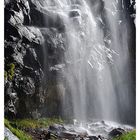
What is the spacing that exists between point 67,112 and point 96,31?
3.67 feet

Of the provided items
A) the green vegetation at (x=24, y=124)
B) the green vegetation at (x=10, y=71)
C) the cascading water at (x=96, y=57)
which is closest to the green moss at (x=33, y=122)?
the green vegetation at (x=24, y=124)

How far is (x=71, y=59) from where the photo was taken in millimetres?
5258

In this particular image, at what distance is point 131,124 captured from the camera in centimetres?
511

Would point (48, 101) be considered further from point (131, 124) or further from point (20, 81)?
point (131, 124)

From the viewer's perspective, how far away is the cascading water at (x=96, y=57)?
521 centimetres

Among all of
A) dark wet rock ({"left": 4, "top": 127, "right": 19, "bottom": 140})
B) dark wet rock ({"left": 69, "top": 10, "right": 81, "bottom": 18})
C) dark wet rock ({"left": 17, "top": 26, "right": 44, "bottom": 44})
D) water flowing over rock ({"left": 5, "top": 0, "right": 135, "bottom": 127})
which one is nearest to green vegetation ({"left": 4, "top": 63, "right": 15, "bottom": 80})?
water flowing over rock ({"left": 5, "top": 0, "right": 135, "bottom": 127})

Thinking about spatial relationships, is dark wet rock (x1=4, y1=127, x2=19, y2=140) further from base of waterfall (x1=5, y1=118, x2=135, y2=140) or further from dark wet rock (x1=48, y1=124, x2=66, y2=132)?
dark wet rock (x1=48, y1=124, x2=66, y2=132)

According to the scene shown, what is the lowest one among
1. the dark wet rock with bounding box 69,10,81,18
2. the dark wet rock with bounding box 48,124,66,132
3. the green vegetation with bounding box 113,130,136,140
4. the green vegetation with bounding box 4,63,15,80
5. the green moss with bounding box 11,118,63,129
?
the green vegetation with bounding box 113,130,136,140

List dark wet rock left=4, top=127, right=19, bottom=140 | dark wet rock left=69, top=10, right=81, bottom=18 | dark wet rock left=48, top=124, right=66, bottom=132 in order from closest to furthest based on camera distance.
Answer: dark wet rock left=4, top=127, right=19, bottom=140 < dark wet rock left=48, top=124, right=66, bottom=132 < dark wet rock left=69, top=10, right=81, bottom=18

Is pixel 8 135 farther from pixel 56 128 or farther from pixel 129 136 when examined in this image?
pixel 129 136

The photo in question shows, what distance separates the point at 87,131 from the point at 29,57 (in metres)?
1.14

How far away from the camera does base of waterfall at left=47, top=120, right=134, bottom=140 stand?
4918mm

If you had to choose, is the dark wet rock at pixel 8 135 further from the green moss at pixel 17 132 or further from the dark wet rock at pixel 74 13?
the dark wet rock at pixel 74 13

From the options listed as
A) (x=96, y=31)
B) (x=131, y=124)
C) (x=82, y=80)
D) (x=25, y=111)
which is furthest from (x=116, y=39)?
(x=25, y=111)
